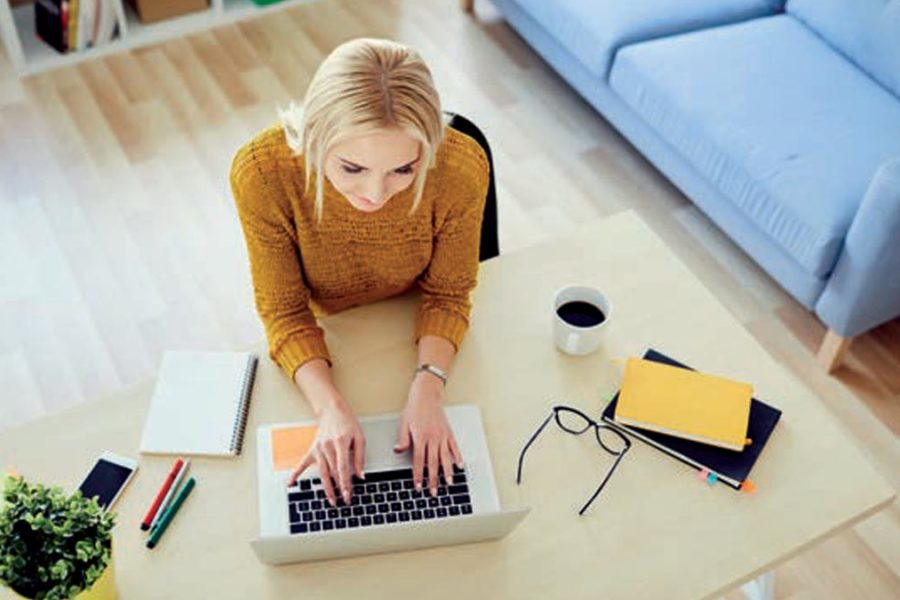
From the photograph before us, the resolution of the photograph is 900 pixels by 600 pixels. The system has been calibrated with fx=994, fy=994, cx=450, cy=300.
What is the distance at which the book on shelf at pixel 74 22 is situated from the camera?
325 cm

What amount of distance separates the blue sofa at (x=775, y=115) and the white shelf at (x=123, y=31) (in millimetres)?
1083

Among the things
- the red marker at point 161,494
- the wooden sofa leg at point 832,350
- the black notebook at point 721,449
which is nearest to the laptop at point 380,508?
the red marker at point 161,494

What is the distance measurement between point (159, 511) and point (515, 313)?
64 centimetres

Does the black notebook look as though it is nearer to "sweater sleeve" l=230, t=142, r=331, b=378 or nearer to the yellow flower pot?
"sweater sleeve" l=230, t=142, r=331, b=378

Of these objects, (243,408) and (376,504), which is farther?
(243,408)

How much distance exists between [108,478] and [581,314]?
75 centimetres

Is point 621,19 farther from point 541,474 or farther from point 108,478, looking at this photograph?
point 108,478

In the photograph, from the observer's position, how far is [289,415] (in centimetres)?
148

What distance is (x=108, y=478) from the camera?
4.56ft

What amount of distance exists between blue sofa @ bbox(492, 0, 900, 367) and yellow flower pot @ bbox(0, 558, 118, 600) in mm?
1729

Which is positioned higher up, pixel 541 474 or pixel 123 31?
pixel 541 474

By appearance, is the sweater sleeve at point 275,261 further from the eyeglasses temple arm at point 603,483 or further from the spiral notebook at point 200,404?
the eyeglasses temple arm at point 603,483

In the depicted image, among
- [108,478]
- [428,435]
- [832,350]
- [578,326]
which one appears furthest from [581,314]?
[832,350]

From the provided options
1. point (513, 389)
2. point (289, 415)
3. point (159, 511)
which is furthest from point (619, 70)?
point (159, 511)
